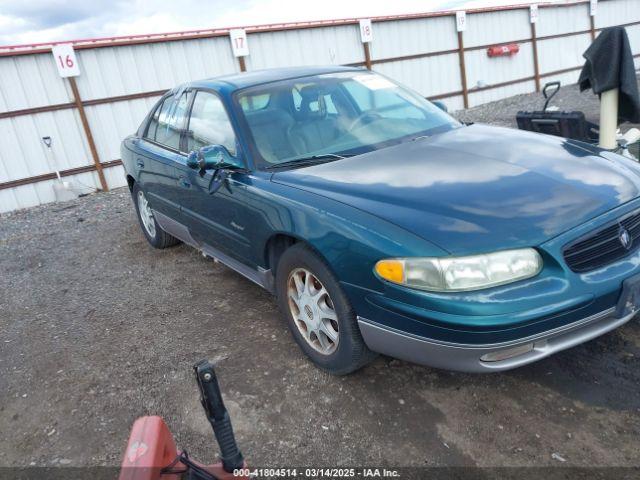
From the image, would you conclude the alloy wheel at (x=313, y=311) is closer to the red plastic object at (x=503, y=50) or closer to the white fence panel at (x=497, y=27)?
the white fence panel at (x=497, y=27)

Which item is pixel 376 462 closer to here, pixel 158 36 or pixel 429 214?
pixel 429 214

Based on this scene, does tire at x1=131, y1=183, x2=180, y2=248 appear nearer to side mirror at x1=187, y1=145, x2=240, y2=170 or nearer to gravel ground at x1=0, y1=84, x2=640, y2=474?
gravel ground at x1=0, y1=84, x2=640, y2=474

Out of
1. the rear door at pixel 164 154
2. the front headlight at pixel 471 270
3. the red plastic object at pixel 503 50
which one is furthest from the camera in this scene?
the red plastic object at pixel 503 50

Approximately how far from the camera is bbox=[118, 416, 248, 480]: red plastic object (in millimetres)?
1512

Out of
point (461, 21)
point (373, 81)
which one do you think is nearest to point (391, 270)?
point (373, 81)

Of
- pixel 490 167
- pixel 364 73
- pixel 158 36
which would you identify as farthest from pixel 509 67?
pixel 490 167

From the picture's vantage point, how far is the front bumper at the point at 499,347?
81.9 inches

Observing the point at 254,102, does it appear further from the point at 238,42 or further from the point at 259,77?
the point at 238,42

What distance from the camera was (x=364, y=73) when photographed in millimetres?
3877

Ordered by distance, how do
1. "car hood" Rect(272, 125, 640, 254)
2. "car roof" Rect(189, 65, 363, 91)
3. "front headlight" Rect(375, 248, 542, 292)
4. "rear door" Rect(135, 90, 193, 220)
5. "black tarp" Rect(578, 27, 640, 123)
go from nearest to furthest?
"front headlight" Rect(375, 248, 542, 292)
"car hood" Rect(272, 125, 640, 254)
"car roof" Rect(189, 65, 363, 91)
"rear door" Rect(135, 90, 193, 220)
"black tarp" Rect(578, 27, 640, 123)

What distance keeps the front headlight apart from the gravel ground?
71cm

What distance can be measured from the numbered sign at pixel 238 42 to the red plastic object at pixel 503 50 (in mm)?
9040

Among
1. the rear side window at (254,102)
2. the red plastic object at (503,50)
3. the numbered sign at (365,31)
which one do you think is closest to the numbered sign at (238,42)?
the numbered sign at (365,31)

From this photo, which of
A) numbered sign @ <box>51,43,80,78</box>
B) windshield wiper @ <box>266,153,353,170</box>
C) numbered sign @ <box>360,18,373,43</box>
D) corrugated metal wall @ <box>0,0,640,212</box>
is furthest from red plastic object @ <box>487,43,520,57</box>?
windshield wiper @ <box>266,153,353,170</box>
